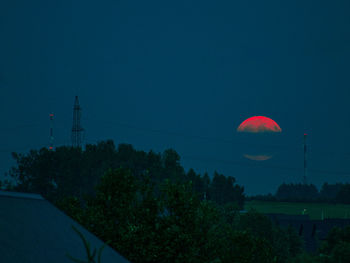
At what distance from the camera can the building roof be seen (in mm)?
17344

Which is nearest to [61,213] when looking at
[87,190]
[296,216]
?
[87,190]

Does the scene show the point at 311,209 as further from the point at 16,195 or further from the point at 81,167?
the point at 16,195

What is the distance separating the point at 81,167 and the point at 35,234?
8365 cm

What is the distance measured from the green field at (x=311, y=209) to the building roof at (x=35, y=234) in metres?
134

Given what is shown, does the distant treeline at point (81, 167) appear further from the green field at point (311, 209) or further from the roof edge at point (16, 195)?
the roof edge at point (16, 195)

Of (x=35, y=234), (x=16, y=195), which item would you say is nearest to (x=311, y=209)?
(x=16, y=195)

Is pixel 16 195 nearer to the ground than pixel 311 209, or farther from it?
farther from it

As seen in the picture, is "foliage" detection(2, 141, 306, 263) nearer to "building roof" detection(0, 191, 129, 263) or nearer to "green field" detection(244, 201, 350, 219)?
"building roof" detection(0, 191, 129, 263)

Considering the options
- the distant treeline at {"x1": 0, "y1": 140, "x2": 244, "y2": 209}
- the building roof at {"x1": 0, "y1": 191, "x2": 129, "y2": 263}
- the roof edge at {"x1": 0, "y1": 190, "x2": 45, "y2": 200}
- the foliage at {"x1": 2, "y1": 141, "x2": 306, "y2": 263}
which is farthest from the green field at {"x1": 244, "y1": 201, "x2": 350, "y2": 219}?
the building roof at {"x1": 0, "y1": 191, "x2": 129, "y2": 263}

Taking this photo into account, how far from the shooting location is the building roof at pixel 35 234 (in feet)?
56.9

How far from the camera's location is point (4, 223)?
1875 centimetres

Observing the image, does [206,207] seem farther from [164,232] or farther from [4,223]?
[4,223]

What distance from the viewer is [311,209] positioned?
160 metres

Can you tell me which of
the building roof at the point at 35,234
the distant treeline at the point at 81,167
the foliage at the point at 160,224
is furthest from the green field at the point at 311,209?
the building roof at the point at 35,234
